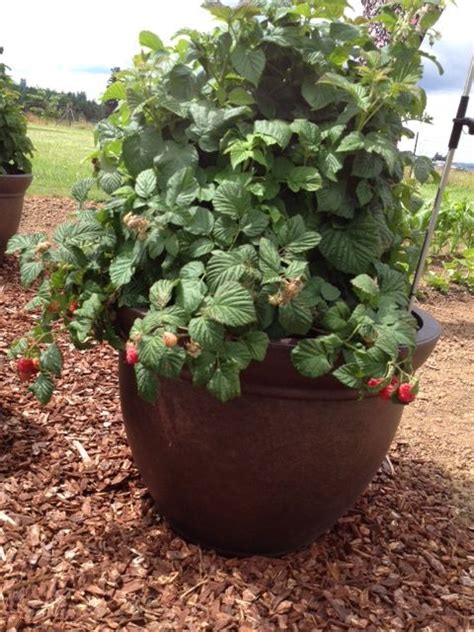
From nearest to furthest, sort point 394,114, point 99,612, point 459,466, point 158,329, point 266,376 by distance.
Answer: point 158,329, point 266,376, point 99,612, point 394,114, point 459,466

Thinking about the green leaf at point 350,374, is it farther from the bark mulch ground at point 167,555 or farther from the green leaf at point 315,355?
the bark mulch ground at point 167,555

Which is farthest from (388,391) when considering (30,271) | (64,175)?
(64,175)

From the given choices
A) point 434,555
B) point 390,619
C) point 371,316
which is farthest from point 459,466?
point 371,316

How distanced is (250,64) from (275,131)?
0.18 metres

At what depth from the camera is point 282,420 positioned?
5.81 feet

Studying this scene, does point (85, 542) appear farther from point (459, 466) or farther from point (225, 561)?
point (459, 466)

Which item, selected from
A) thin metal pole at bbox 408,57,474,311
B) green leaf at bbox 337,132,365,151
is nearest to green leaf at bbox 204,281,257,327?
green leaf at bbox 337,132,365,151

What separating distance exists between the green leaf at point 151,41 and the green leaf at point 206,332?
2.77 ft

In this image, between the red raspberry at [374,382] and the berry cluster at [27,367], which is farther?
the berry cluster at [27,367]

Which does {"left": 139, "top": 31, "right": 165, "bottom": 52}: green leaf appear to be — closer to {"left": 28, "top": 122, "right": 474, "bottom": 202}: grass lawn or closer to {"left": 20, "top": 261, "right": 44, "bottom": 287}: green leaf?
{"left": 20, "top": 261, "right": 44, "bottom": 287}: green leaf

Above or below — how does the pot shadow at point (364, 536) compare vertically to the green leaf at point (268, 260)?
below

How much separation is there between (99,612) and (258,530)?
1.53ft

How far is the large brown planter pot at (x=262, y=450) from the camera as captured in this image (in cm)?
176

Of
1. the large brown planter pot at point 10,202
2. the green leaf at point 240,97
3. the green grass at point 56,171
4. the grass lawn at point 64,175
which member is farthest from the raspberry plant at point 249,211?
the green grass at point 56,171
